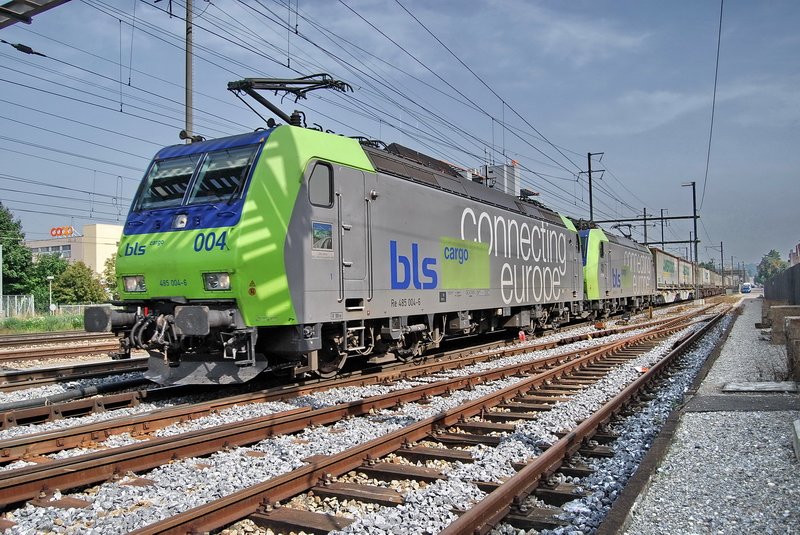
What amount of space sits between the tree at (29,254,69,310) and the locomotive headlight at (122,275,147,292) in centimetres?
5168

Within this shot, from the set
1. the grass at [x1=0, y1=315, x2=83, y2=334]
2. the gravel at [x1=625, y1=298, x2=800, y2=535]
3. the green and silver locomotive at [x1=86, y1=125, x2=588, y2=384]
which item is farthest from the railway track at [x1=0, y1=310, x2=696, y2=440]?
the grass at [x1=0, y1=315, x2=83, y2=334]

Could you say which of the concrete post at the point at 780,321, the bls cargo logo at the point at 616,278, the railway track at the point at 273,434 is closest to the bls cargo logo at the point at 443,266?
the railway track at the point at 273,434

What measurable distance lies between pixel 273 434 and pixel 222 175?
3.83m

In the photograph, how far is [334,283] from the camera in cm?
898

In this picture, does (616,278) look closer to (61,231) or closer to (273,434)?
(273,434)

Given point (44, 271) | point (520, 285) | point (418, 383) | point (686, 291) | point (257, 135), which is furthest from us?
point (44, 271)

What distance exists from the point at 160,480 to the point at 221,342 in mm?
3166

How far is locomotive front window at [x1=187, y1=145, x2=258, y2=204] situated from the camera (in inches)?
327

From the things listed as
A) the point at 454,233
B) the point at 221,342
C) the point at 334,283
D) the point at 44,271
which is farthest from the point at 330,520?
the point at 44,271

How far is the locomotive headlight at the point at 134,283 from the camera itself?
342 inches

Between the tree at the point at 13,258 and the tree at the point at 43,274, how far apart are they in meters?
0.74

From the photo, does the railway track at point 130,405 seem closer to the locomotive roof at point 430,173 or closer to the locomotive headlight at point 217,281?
the locomotive headlight at point 217,281

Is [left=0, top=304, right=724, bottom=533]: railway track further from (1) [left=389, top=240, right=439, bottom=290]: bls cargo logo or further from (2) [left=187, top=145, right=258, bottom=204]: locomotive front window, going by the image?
(2) [left=187, top=145, right=258, bottom=204]: locomotive front window

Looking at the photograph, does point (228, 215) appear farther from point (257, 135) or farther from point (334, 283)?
point (334, 283)
